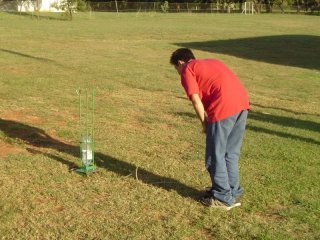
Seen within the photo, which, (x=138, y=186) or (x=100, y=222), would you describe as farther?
(x=138, y=186)

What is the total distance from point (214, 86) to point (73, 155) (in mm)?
2921

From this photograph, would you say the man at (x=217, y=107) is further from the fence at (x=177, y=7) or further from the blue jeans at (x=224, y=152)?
the fence at (x=177, y=7)

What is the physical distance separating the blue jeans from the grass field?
0.77 ft

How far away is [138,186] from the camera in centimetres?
598

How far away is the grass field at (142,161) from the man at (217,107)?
0.42m

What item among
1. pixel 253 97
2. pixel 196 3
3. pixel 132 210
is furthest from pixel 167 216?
pixel 196 3

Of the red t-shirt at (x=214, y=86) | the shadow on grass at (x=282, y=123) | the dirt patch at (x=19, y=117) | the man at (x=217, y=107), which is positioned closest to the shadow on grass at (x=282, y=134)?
the shadow on grass at (x=282, y=123)

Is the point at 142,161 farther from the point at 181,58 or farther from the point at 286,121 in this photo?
the point at 286,121

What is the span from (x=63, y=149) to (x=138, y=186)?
1883 millimetres

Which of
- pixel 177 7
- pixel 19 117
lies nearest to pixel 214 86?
pixel 19 117

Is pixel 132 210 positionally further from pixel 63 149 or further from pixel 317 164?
pixel 317 164

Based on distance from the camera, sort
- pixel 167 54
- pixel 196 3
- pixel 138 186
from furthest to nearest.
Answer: pixel 196 3
pixel 167 54
pixel 138 186

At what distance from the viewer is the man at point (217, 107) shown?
4906 mm

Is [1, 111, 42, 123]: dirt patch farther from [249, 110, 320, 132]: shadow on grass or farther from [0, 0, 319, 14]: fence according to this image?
[0, 0, 319, 14]: fence
